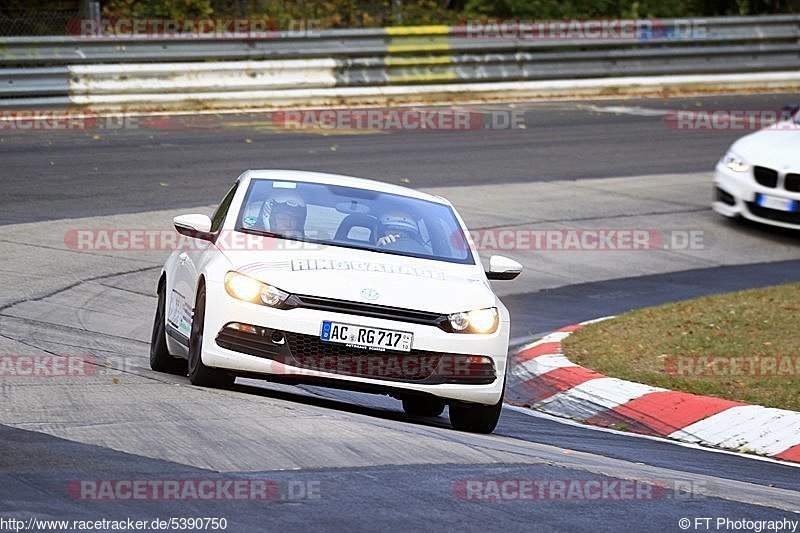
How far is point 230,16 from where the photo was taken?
27.4 metres

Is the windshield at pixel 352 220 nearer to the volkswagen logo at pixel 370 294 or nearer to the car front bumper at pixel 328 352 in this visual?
the volkswagen logo at pixel 370 294

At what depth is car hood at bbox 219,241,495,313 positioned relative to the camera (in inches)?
306

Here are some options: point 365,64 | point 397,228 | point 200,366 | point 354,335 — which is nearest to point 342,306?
point 354,335

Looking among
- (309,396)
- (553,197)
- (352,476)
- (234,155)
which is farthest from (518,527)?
(234,155)

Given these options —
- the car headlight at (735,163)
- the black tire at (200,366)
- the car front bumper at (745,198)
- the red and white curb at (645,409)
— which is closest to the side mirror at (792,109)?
the car headlight at (735,163)

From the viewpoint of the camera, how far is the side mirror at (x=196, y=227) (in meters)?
8.69

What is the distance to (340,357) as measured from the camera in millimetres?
7695

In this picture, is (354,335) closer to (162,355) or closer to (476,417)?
(476,417)

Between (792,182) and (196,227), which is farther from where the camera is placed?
(792,182)

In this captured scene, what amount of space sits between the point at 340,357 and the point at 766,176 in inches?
368

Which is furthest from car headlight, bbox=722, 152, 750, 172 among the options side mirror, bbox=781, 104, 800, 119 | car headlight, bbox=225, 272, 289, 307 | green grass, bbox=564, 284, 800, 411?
car headlight, bbox=225, 272, 289, 307

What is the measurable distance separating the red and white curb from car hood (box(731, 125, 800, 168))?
6.08 meters

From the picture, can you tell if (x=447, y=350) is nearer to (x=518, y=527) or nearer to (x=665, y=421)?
(x=665, y=421)

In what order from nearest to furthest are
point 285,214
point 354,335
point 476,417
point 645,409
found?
point 354,335 → point 476,417 → point 285,214 → point 645,409
